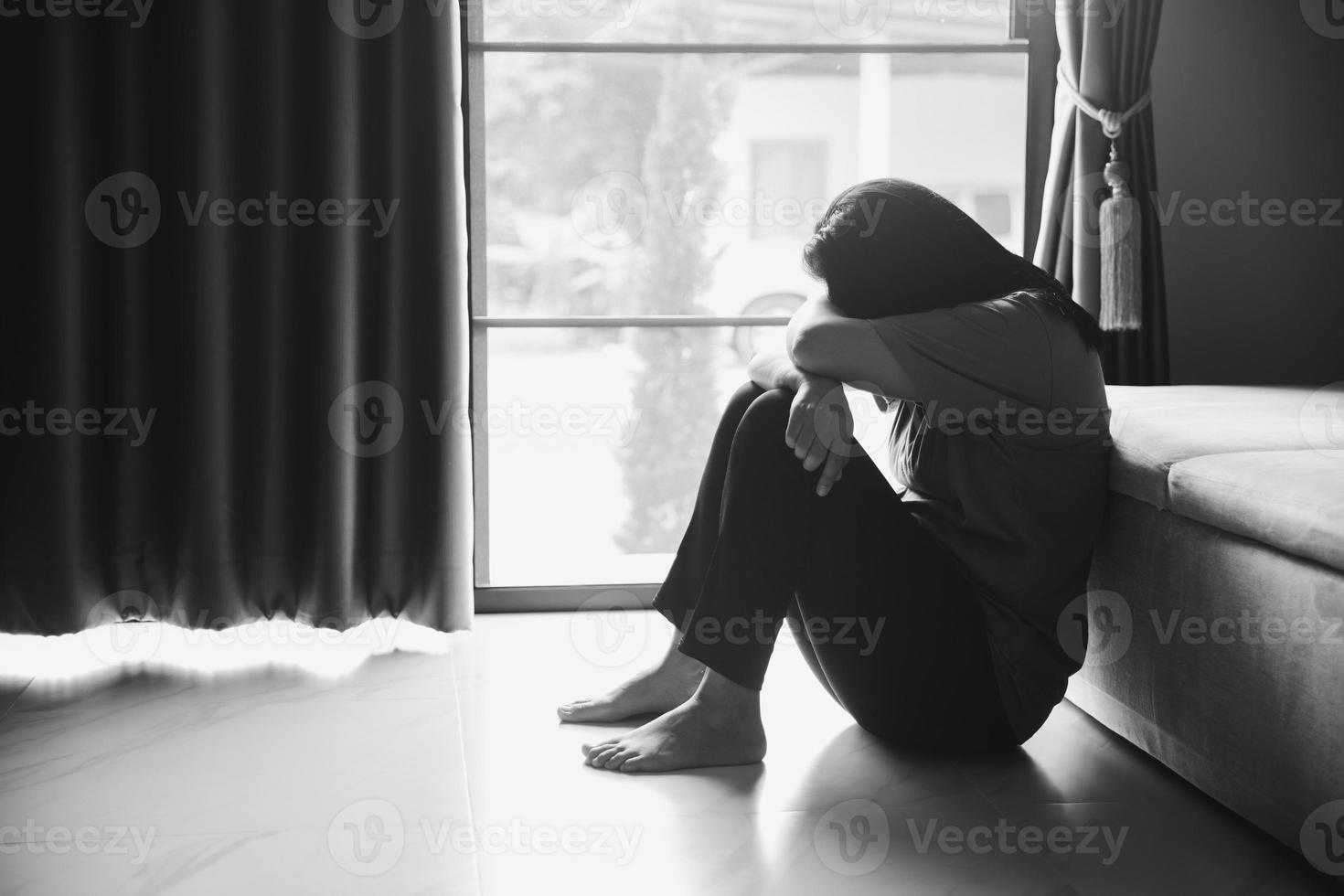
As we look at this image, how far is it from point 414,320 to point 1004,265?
1.23m

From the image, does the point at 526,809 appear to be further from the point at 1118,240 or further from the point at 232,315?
the point at 1118,240

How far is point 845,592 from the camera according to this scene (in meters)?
1.75

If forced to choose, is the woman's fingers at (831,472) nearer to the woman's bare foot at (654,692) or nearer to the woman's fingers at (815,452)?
the woman's fingers at (815,452)

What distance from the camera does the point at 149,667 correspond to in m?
2.42

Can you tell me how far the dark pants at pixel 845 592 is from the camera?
5.67 ft

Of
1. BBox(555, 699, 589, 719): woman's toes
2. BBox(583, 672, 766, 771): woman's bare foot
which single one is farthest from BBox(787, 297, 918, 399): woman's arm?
BBox(555, 699, 589, 719): woman's toes

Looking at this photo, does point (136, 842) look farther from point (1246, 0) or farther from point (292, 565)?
point (1246, 0)

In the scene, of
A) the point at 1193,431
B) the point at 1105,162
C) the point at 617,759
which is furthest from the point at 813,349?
the point at 1105,162

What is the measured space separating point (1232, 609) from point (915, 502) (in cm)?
46

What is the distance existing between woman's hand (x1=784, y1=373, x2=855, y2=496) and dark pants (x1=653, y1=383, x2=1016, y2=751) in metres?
0.03

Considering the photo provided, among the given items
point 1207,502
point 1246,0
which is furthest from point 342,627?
point 1246,0

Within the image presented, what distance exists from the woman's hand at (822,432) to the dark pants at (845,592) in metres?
0.03

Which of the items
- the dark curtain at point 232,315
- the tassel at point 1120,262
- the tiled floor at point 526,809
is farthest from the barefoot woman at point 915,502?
the dark curtain at point 232,315

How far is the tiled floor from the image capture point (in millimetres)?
1521
